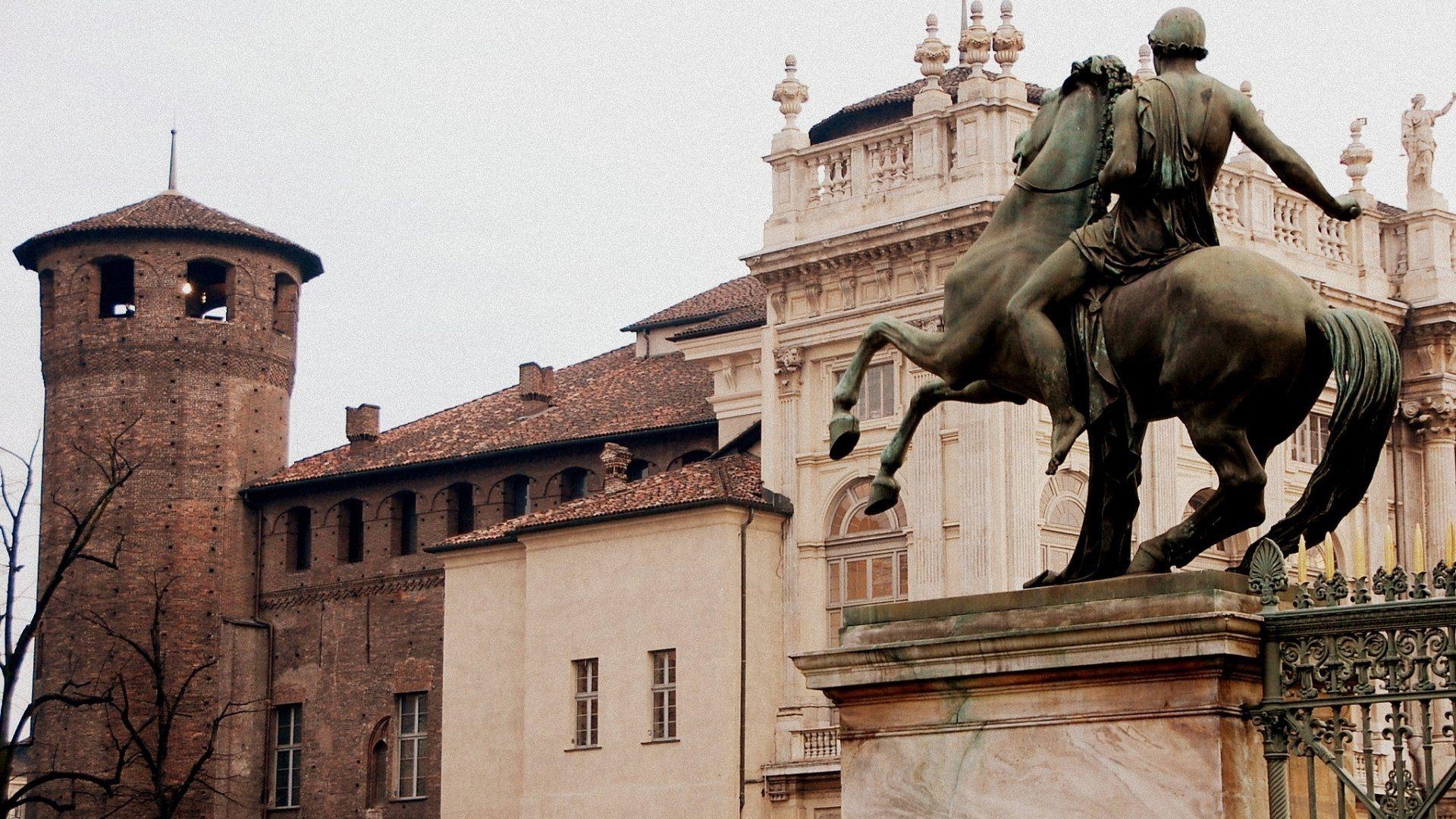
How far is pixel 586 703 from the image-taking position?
4116cm

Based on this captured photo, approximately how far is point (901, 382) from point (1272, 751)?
30.9 m

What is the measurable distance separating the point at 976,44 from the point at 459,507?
18540 millimetres

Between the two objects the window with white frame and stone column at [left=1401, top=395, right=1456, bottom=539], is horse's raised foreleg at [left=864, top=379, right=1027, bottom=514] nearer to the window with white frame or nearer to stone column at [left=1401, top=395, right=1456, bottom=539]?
the window with white frame

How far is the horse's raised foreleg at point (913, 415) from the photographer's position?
942cm

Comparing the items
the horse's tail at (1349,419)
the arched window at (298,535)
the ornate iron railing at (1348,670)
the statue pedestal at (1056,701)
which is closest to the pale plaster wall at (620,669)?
the arched window at (298,535)

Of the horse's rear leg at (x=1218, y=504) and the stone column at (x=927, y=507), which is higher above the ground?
the stone column at (x=927, y=507)

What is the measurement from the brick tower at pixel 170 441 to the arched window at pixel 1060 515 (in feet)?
69.4

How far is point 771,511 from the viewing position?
4003 cm

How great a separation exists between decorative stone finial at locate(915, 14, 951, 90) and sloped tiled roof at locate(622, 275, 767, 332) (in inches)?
337

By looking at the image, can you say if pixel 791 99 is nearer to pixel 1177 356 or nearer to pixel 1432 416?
pixel 1432 416

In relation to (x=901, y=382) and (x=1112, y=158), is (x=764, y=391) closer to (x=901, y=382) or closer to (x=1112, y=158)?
(x=901, y=382)

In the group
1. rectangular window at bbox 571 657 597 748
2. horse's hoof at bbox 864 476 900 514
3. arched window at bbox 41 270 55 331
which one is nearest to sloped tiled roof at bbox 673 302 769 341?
rectangular window at bbox 571 657 597 748

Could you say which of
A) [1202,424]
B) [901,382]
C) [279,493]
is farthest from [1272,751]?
[279,493]

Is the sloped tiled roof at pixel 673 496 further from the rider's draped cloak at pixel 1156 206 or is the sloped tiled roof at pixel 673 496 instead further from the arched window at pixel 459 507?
the rider's draped cloak at pixel 1156 206
